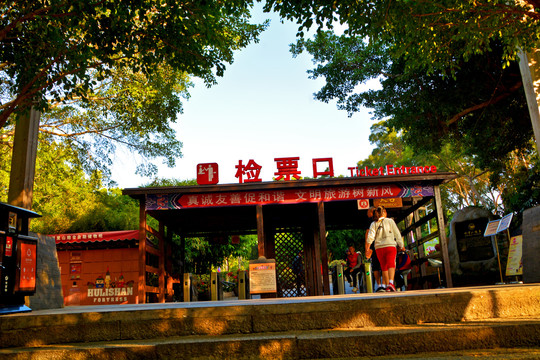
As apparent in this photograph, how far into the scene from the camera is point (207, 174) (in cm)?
1156

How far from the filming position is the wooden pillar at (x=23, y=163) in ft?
28.5

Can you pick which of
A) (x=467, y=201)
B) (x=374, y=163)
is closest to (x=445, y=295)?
(x=467, y=201)

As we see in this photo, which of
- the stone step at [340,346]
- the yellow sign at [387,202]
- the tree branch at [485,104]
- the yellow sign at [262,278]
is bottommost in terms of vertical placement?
the stone step at [340,346]

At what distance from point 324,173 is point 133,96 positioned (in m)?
6.44

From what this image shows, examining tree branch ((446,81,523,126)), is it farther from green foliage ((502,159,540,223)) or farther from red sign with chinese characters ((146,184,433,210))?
red sign with chinese characters ((146,184,433,210))

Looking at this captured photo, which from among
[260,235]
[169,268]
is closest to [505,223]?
[260,235]

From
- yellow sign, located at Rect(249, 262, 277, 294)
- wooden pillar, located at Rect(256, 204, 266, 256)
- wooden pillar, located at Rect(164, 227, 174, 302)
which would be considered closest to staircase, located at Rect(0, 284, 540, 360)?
yellow sign, located at Rect(249, 262, 277, 294)

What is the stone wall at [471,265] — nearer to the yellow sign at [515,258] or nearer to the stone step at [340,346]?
the yellow sign at [515,258]

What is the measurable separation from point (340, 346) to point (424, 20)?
5725 millimetres

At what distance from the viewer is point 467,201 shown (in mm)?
28281

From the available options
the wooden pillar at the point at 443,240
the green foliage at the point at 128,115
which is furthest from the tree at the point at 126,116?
the wooden pillar at the point at 443,240

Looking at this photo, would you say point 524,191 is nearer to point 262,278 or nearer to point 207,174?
point 262,278

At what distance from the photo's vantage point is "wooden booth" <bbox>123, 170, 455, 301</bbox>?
11211 millimetres

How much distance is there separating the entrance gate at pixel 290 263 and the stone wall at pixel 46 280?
30.8 ft
